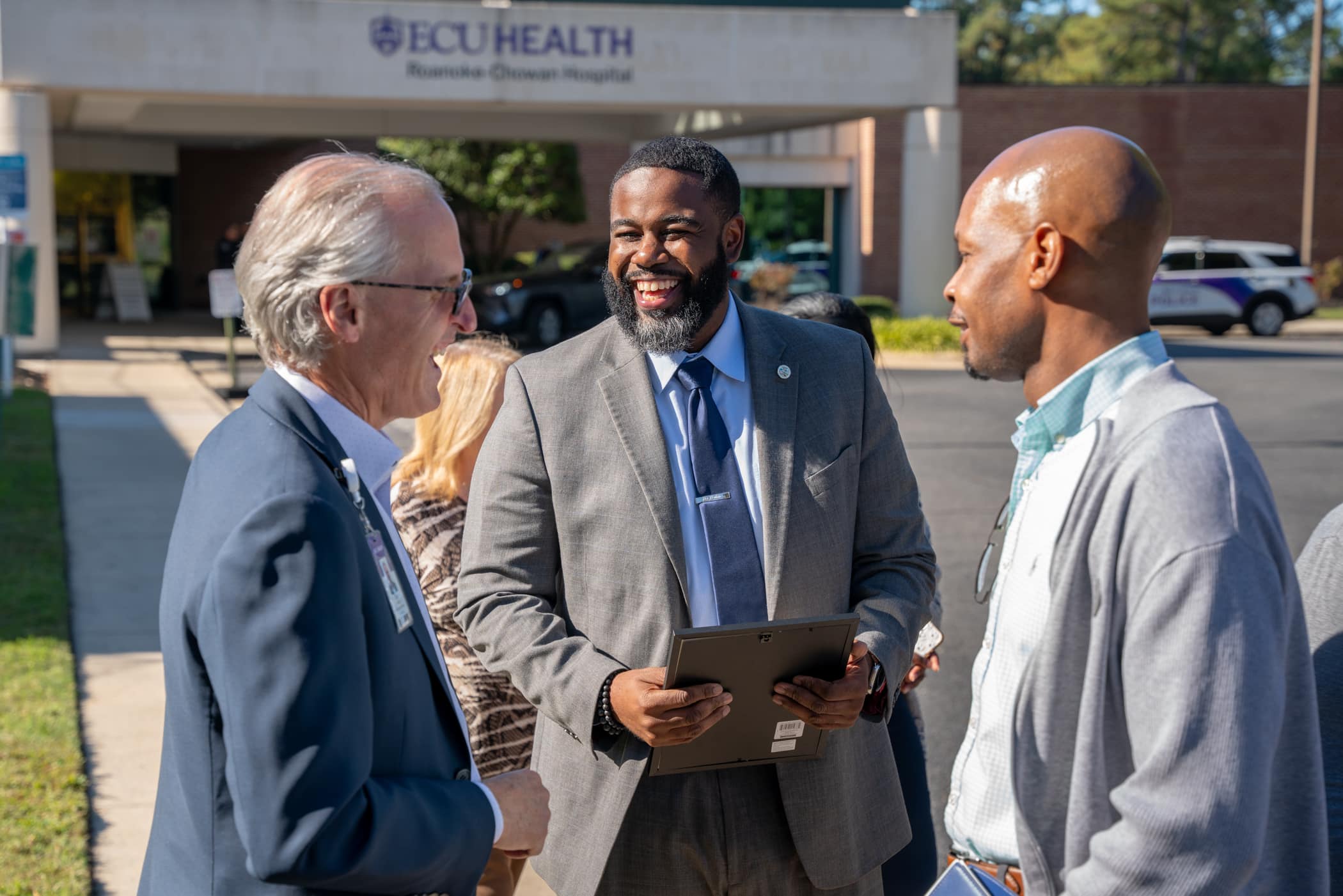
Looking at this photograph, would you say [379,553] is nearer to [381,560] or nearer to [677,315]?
[381,560]

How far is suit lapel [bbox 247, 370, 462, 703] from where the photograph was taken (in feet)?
5.76

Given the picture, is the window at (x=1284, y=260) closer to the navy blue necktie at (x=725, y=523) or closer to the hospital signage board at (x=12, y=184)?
the hospital signage board at (x=12, y=184)

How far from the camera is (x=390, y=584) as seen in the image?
Answer: 177cm

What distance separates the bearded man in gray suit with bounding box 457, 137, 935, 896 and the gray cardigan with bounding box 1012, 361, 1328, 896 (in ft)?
2.38

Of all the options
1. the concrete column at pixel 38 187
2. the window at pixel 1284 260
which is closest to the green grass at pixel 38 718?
the concrete column at pixel 38 187

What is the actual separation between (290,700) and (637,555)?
1009 millimetres

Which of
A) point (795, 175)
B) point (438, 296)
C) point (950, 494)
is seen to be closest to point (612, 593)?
point (438, 296)

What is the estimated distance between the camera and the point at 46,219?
777 inches

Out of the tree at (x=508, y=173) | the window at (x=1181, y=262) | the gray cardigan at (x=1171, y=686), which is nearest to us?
the gray cardigan at (x=1171, y=686)

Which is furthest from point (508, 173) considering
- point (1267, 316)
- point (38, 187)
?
point (1267, 316)

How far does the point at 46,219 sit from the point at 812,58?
12.5 m

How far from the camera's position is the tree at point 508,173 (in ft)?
93.6

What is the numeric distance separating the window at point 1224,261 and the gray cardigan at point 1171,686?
1012 inches

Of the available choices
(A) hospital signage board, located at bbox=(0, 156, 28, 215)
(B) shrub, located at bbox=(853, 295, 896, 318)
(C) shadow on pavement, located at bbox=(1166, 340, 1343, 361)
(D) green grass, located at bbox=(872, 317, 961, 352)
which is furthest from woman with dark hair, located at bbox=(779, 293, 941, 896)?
(B) shrub, located at bbox=(853, 295, 896, 318)
